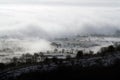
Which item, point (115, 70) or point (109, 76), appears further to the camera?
point (115, 70)

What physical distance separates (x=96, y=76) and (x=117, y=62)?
1617 centimetres

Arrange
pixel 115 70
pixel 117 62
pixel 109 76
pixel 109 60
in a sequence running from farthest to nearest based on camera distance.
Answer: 1. pixel 109 60
2. pixel 117 62
3. pixel 115 70
4. pixel 109 76

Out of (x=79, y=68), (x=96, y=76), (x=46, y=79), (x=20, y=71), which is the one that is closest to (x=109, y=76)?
(x=96, y=76)

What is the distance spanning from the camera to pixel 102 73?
325ft

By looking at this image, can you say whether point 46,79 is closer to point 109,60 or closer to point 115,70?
point 115,70

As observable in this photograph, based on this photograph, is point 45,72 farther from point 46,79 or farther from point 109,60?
point 109,60

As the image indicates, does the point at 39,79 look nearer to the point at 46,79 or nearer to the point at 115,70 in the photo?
the point at 46,79

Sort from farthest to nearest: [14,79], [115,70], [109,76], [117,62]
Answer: [117,62], [115,70], [109,76], [14,79]

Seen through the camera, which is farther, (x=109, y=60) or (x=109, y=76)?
(x=109, y=60)

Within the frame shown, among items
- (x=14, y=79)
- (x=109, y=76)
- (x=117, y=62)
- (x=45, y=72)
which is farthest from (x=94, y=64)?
(x=14, y=79)

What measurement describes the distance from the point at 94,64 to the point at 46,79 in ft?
82.3

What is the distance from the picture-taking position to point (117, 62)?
108375mm

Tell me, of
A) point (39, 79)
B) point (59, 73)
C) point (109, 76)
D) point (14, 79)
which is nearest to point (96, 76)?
point (109, 76)

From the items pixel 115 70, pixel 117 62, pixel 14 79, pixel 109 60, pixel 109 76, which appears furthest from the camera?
pixel 109 60
